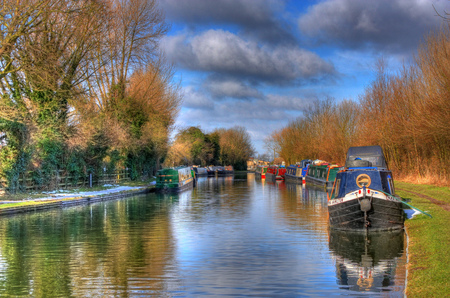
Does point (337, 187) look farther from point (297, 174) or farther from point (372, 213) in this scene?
point (297, 174)

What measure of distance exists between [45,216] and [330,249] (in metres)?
13.1

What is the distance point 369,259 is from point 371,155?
13.2 meters

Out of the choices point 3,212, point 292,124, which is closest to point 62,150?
point 3,212

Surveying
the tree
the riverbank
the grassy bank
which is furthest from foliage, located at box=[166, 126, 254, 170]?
the grassy bank

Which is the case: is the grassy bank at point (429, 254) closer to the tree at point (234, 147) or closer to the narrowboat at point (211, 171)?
the narrowboat at point (211, 171)

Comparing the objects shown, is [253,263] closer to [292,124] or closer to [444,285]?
[444,285]

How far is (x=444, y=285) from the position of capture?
7855 millimetres

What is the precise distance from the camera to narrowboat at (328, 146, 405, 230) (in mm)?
15828

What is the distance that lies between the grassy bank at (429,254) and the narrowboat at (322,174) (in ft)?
69.9

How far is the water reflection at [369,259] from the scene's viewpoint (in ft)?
30.3

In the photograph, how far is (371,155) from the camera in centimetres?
2420

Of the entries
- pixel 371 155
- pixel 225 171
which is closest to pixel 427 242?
pixel 371 155

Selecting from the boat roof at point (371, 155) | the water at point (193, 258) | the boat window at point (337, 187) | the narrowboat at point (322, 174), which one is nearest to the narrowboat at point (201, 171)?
the narrowboat at point (322, 174)

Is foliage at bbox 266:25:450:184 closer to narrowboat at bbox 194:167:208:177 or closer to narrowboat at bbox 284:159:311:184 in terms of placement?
narrowboat at bbox 284:159:311:184
